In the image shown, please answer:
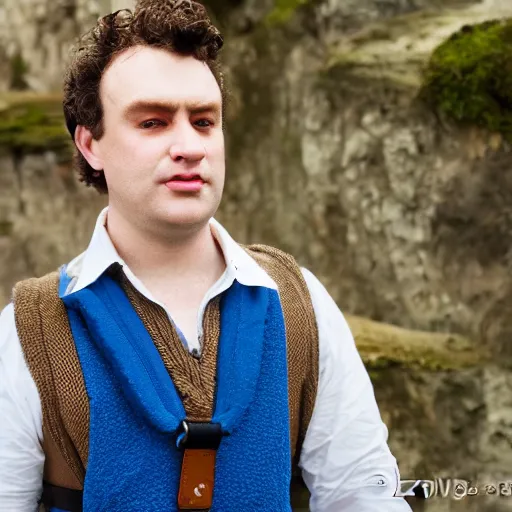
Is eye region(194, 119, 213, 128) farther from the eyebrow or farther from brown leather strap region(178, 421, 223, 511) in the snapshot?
brown leather strap region(178, 421, 223, 511)

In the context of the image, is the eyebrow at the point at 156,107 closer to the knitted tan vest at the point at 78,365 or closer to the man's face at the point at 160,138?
the man's face at the point at 160,138

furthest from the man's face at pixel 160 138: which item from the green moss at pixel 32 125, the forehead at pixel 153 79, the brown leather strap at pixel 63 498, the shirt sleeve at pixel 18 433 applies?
the green moss at pixel 32 125

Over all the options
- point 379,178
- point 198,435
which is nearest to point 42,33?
point 379,178

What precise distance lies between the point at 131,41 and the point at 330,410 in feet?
1.81

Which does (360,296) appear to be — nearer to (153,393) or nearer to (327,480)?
(327,480)

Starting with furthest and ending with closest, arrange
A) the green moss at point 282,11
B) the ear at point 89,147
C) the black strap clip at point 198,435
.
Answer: the green moss at point 282,11, the ear at point 89,147, the black strap clip at point 198,435

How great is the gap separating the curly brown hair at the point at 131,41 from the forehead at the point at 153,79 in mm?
14

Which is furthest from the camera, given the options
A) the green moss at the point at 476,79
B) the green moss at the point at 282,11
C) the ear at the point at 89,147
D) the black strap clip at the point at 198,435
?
the green moss at the point at 282,11

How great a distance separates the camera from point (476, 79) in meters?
1.92

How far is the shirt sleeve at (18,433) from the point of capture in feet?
3.72

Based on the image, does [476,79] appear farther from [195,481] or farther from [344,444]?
[195,481]

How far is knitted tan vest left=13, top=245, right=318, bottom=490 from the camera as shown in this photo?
44.5 inches

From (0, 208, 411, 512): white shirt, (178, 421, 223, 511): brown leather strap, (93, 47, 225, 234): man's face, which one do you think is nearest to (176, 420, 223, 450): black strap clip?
(178, 421, 223, 511): brown leather strap

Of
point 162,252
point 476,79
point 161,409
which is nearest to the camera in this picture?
point 161,409
